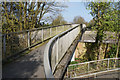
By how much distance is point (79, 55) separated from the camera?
12922 mm

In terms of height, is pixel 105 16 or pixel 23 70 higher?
pixel 105 16

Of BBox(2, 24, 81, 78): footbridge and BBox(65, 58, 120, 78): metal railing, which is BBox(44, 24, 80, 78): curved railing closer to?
BBox(2, 24, 81, 78): footbridge

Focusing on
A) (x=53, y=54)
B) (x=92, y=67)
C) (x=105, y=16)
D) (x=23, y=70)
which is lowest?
(x=92, y=67)

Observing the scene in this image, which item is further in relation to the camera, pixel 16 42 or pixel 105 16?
pixel 105 16

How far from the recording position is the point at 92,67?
8.30 meters

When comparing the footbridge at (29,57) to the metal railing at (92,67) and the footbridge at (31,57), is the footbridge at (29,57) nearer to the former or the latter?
the footbridge at (31,57)

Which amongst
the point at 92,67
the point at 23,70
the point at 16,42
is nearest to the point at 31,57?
the point at 16,42

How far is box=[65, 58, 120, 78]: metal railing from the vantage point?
7.62 m

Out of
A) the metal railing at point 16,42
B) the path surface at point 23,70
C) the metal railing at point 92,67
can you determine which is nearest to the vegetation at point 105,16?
the metal railing at point 92,67

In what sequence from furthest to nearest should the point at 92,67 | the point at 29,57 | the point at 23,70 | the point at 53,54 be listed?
the point at 92,67 < the point at 29,57 < the point at 23,70 < the point at 53,54

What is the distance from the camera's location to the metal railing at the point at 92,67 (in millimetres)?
7625

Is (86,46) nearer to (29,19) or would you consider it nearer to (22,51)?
(29,19)

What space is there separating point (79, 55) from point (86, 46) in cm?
135

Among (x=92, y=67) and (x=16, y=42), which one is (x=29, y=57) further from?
(x=92, y=67)
